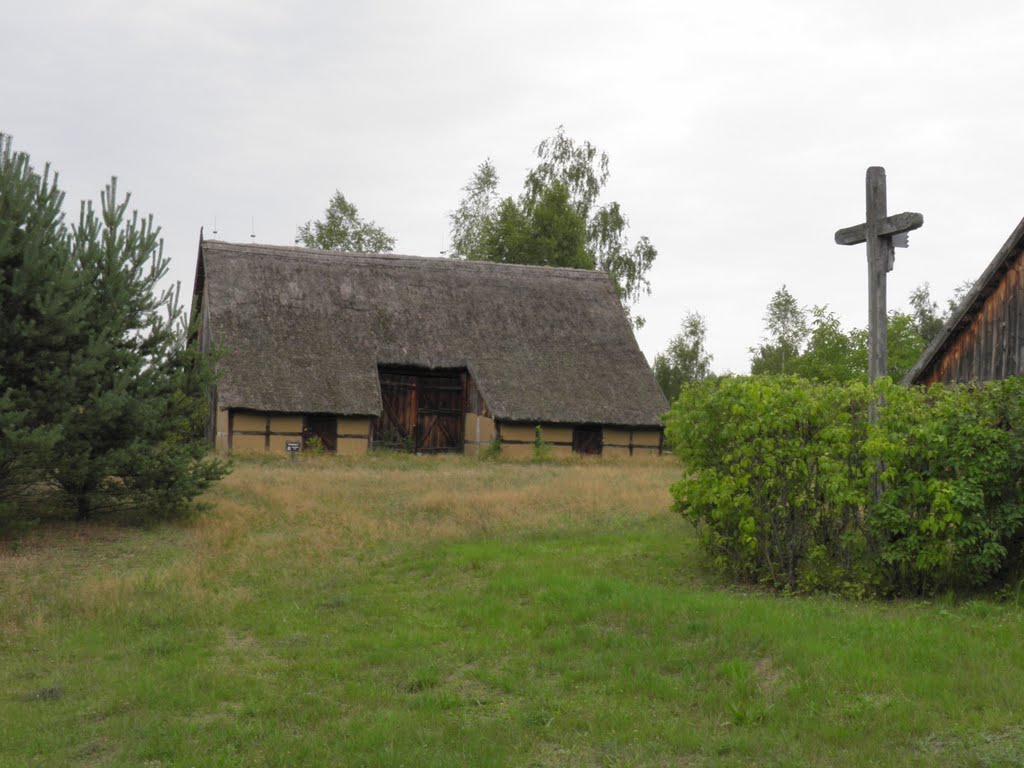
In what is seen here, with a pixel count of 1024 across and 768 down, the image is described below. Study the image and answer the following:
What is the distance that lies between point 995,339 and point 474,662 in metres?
7.97

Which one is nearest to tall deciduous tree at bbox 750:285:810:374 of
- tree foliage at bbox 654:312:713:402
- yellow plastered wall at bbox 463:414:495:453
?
tree foliage at bbox 654:312:713:402

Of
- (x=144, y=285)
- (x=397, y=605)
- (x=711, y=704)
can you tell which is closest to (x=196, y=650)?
(x=397, y=605)

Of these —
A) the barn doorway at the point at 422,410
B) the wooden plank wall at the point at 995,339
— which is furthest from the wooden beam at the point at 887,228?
the barn doorway at the point at 422,410

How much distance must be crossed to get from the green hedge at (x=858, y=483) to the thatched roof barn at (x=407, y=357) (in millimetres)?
17107

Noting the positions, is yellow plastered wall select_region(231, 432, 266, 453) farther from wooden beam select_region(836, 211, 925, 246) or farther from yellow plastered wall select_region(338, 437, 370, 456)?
wooden beam select_region(836, 211, 925, 246)

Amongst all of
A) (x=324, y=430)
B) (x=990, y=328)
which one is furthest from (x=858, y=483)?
(x=324, y=430)

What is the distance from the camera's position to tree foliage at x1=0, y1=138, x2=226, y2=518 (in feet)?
38.8

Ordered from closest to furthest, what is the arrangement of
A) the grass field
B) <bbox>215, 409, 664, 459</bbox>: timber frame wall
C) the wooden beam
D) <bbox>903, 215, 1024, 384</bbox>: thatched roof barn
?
the grass field
the wooden beam
<bbox>903, 215, 1024, 384</bbox>: thatched roof barn
<bbox>215, 409, 664, 459</bbox>: timber frame wall

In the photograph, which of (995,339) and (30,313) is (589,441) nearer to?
(995,339)

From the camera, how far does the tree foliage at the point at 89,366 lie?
1183 cm

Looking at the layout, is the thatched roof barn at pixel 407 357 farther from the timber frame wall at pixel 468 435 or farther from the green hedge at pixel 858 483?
the green hedge at pixel 858 483

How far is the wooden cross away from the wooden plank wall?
1.95 meters

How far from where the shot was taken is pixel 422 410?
28656 mm

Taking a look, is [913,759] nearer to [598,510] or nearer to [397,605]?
[397,605]
